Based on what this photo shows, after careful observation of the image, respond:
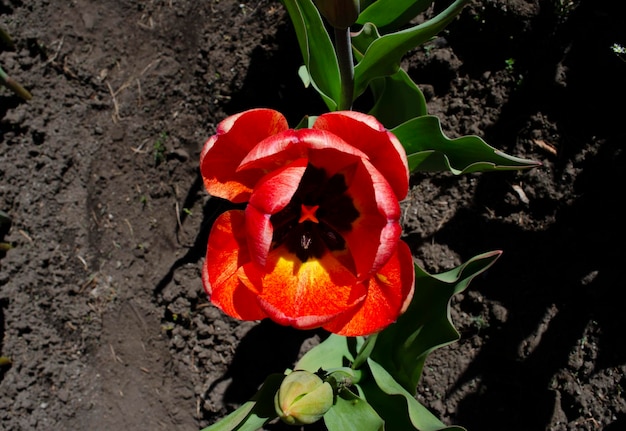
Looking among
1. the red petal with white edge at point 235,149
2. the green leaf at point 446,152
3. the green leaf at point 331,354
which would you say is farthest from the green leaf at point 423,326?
the red petal with white edge at point 235,149

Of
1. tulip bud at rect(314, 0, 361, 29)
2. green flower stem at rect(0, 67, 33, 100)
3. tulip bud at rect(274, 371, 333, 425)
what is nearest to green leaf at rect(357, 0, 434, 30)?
tulip bud at rect(314, 0, 361, 29)

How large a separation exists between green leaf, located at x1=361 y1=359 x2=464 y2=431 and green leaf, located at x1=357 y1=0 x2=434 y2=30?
104 centimetres

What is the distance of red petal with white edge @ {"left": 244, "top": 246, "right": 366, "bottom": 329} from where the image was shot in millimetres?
1263

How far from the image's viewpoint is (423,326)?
1.54 metres

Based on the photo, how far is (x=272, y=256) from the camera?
152 cm

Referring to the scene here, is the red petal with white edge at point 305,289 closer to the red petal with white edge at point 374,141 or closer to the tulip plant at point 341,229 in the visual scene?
the tulip plant at point 341,229

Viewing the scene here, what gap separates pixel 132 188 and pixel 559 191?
5.89 ft

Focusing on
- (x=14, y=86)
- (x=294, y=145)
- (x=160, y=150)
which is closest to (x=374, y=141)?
(x=294, y=145)

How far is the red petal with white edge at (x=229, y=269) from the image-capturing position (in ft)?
4.37

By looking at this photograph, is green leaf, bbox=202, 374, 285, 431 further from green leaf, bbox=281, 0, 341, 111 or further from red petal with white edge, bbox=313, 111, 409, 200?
green leaf, bbox=281, 0, 341, 111

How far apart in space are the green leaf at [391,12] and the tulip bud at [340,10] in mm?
309

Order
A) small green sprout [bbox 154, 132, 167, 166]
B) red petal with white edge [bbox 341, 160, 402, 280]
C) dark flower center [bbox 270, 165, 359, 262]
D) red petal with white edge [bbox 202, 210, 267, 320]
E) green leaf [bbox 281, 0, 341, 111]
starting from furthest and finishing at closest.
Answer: small green sprout [bbox 154, 132, 167, 166] < dark flower center [bbox 270, 165, 359, 262] < green leaf [bbox 281, 0, 341, 111] < red petal with white edge [bbox 202, 210, 267, 320] < red petal with white edge [bbox 341, 160, 402, 280]

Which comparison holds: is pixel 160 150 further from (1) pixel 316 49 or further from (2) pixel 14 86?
(1) pixel 316 49

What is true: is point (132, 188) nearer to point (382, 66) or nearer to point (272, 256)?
point (272, 256)
